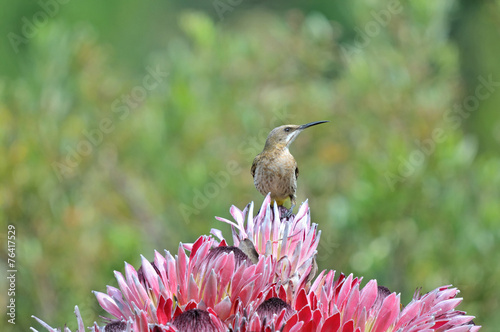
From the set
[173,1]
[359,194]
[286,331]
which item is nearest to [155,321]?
[286,331]

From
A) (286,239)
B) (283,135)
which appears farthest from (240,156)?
(286,239)

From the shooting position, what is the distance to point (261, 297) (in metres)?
0.93

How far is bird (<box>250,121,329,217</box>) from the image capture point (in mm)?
1505

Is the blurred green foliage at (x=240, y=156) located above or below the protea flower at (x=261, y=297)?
above

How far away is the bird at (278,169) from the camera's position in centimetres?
150

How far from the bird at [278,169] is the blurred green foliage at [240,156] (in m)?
1.57

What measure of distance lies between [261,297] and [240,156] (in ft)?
9.59

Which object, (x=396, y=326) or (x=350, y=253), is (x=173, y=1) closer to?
(x=350, y=253)

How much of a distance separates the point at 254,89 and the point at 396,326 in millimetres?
3399

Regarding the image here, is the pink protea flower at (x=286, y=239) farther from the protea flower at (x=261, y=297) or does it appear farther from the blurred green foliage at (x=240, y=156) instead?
the blurred green foliage at (x=240, y=156)

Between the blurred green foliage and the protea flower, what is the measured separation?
6.76 feet

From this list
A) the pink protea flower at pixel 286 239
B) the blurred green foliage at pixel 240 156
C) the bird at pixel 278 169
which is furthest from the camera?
the blurred green foliage at pixel 240 156

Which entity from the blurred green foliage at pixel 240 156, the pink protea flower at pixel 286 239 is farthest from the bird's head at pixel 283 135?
the blurred green foliage at pixel 240 156

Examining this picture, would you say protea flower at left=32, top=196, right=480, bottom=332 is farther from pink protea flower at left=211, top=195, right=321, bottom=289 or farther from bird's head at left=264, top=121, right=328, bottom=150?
bird's head at left=264, top=121, right=328, bottom=150
